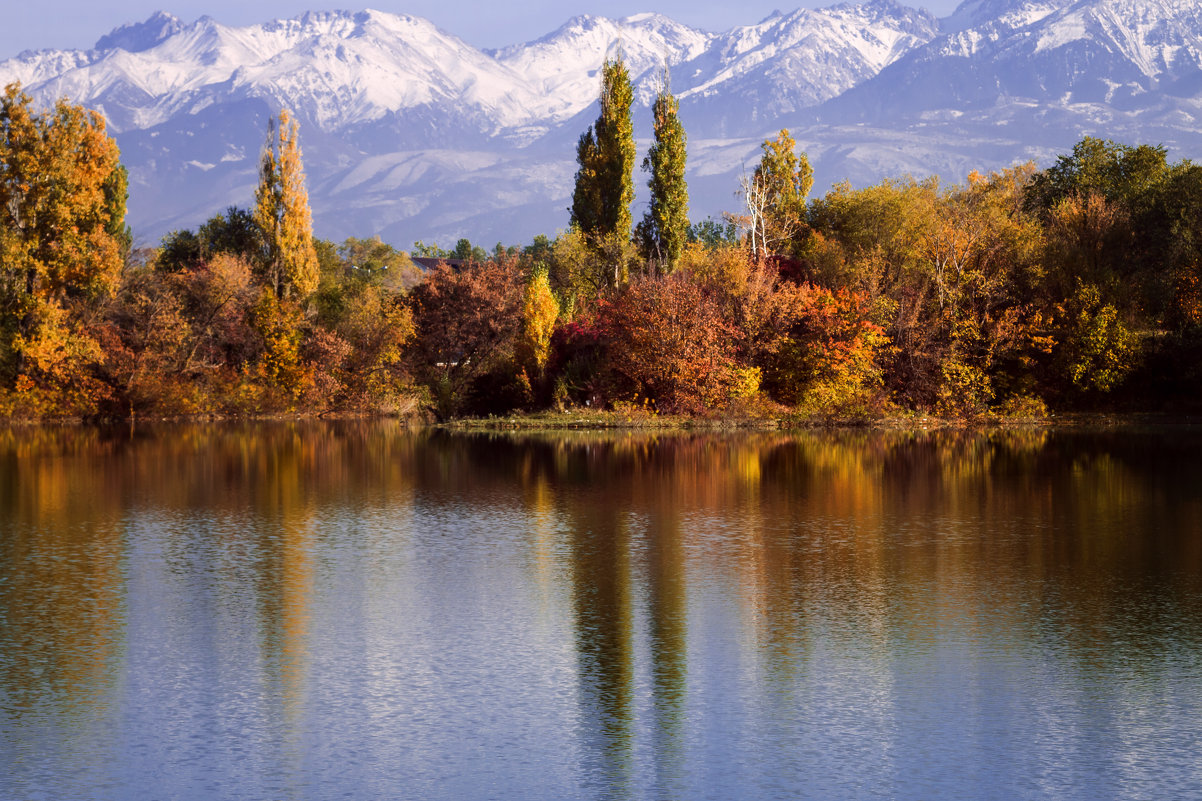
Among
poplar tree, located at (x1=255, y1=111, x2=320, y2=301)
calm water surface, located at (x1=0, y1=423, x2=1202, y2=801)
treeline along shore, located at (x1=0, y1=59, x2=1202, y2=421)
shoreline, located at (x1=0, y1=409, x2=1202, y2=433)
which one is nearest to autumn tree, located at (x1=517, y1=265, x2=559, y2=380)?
treeline along shore, located at (x1=0, y1=59, x2=1202, y2=421)

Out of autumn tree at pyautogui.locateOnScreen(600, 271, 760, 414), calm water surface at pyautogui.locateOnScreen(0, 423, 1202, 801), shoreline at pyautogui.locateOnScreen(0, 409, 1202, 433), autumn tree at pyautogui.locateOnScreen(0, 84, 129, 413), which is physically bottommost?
calm water surface at pyautogui.locateOnScreen(0, 423, 1202, 801)

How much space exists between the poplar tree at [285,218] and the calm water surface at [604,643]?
118 feet

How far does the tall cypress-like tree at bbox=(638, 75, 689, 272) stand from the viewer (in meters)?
67.1

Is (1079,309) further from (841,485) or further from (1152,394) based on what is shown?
(841,485)

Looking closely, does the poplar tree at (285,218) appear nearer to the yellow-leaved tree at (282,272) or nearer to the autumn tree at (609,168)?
the yellow-leaved tree at (282,272)

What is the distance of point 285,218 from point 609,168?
17725mm

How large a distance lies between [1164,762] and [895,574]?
912cm

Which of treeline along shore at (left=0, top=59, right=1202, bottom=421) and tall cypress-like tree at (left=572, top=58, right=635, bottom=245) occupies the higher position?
tall cypress-like tree at (left=572, top=58, right=635, bottom=245)

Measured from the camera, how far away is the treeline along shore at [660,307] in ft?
189

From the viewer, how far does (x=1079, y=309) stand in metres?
57.6

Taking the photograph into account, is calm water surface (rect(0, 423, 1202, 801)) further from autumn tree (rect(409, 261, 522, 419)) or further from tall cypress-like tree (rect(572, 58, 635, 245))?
tall cypress-like tree (rect(572, 58, 635, 245))

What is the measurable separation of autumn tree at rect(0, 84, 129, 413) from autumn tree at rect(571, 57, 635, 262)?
23.9m

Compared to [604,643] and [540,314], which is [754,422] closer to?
[540,314]

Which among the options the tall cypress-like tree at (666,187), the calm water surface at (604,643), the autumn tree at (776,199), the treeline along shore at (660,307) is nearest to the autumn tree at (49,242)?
the treeline along shore at (660,307)
